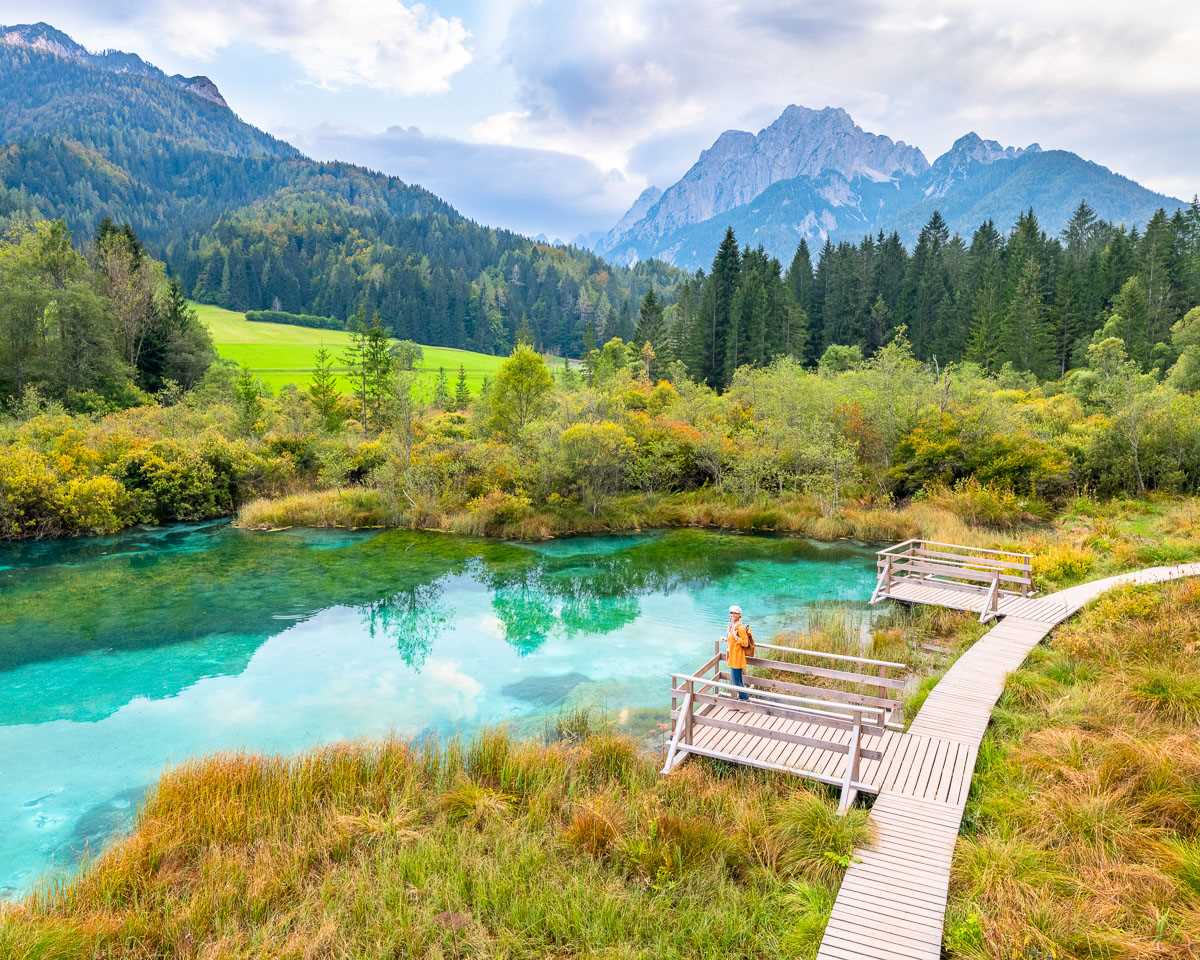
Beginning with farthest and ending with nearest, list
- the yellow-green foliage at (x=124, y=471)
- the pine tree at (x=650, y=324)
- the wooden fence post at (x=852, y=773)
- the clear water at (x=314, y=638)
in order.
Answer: the pine tree at (x=650, y=324) → the yellow-green foliage at (x=124, y=471) → the clear water at (x=314, y=638) → the wooden fence post at (x=852, y=773)

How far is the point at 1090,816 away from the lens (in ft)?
23.6

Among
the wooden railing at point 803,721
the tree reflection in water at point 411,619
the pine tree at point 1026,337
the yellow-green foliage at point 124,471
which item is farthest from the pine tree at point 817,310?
the wooden railing at point 803,721

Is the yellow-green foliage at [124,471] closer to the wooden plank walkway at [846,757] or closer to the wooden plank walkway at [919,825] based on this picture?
the wooden plank walkway at [846,757]

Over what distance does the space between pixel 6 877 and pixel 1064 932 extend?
11.4 metres

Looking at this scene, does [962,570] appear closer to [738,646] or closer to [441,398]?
[738,646]

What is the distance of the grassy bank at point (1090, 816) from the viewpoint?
5.77 meters

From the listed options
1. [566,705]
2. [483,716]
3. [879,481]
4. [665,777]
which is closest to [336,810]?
[665,777]

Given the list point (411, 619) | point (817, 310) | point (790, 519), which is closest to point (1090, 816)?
point (411, 619)

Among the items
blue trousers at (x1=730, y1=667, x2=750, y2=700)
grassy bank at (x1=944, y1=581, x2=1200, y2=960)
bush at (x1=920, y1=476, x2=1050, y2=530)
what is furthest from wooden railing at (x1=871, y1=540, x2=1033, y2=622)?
blue trousers at (x1=730, y1=667, x2=750, y2=700)

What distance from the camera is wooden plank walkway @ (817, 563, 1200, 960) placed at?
600 centimetres

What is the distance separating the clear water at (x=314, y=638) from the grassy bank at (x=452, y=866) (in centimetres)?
203

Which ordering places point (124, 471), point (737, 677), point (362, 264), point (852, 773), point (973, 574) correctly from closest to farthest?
point (852, 773), point (737, 677), point (973, 574), point (124, 471), point (362, 264)

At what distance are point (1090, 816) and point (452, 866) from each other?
662 cm

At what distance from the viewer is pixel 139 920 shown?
6246 mm
